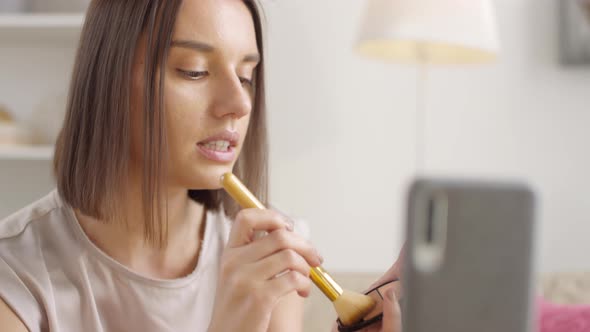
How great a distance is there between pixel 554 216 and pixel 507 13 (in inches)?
25.5

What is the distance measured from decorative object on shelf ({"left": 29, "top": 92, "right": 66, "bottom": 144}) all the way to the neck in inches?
44.5

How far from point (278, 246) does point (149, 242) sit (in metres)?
0.35

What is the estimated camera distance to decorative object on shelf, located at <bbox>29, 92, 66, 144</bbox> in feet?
6.73

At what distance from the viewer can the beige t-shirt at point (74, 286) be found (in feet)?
3.00

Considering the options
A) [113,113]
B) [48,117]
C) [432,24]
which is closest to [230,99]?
[113,113]

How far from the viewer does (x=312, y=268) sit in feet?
2.53

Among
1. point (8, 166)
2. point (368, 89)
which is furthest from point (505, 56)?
point (8, 166)

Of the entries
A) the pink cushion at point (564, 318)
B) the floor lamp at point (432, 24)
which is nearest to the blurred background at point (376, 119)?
the floor lamp at point (432, 24)

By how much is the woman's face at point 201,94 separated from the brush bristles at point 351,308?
27cm

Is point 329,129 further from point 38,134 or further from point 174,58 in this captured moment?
point 174,58

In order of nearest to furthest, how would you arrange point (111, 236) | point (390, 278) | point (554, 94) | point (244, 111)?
point (390, 278) → point (244, 111) → point (111, 236) → point (554, 94)

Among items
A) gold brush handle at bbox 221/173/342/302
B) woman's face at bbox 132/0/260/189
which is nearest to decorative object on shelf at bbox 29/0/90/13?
woman's face at bbox 132/0/260/189

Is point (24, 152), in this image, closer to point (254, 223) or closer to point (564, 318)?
point (254, 223)

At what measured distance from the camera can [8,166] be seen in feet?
6.89
